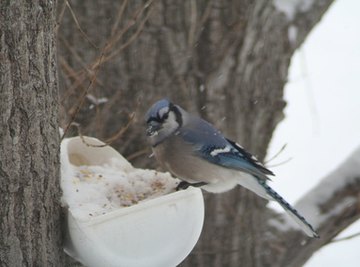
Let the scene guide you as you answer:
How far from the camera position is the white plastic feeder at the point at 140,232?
7.47ft

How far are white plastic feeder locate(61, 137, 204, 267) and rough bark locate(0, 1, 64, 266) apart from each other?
11 cm

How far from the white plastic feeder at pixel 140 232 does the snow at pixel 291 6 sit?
72.6 inches

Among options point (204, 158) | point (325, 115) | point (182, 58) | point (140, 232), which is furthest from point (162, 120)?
point (325, 115)

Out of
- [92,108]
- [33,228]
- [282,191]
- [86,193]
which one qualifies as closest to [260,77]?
[92,108]

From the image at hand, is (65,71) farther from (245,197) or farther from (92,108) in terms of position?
(245,197)

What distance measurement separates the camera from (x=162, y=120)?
3133mm

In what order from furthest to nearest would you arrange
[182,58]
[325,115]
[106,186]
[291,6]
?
1. [325,115]
2. [291,6]
3. [182,58]
4. [106,186]

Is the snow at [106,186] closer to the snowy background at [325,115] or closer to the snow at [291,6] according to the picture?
the snow at [291,6]

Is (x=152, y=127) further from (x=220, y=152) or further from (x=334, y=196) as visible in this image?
(x=334, y=196)

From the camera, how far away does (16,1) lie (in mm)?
2094

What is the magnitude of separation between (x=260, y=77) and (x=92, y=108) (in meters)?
0.93

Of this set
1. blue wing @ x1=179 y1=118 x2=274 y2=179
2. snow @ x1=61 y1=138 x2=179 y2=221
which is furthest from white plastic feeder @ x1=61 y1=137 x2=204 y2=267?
blue wing @ x1=179 y1=118 x2=274 y2=179

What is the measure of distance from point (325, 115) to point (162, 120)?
5251 millimetres

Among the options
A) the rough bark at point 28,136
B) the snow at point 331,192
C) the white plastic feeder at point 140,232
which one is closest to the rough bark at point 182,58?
the snow at point 331,192
